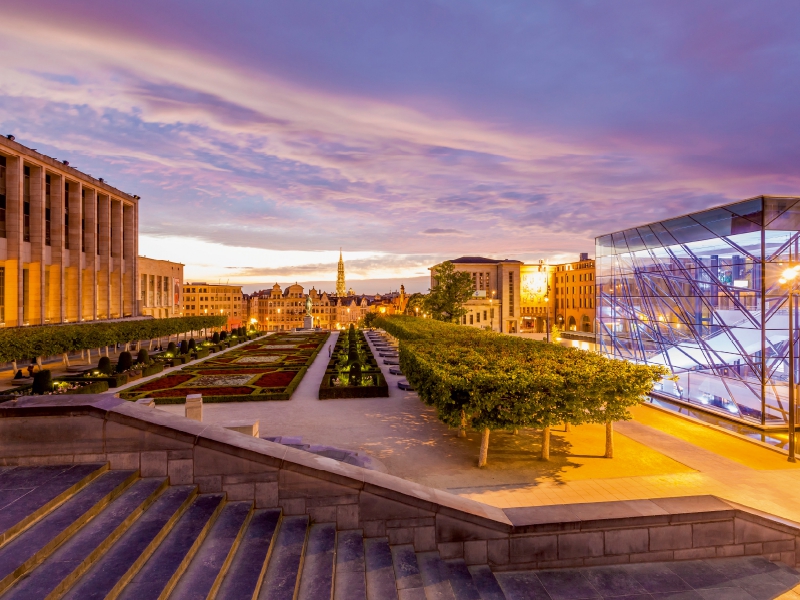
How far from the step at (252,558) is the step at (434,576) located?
280cm

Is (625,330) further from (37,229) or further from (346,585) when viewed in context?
(37,229)

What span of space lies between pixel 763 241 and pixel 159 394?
36.6 m

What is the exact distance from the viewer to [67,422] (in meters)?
8.18

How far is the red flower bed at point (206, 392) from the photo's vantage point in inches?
1043

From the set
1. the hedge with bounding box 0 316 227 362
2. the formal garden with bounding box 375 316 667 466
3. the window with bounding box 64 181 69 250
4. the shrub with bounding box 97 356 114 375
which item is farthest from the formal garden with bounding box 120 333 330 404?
the window with bounding box 64 181 69 250

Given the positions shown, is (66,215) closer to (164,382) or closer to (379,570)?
(164,382)

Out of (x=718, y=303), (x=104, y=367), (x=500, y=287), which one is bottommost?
(x=104, y=367)

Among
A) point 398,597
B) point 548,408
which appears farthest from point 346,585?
point 548,408

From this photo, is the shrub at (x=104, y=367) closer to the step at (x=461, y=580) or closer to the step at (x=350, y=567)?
the step at (x=350, y=567)

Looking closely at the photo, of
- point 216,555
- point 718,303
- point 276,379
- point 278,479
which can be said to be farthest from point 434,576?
point 718,303

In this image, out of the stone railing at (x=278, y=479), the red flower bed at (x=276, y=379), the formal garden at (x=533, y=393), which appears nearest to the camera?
the stone railing at (x=278, y=479)

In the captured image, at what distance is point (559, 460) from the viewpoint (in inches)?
601

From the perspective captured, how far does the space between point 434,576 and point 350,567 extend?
5.27 ft

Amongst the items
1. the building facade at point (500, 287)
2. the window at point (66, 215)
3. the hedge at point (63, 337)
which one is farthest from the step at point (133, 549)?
the building facade at point (500, 287)
